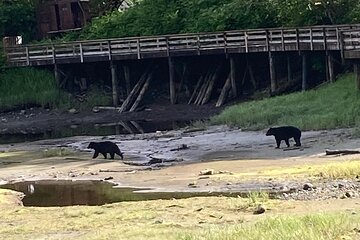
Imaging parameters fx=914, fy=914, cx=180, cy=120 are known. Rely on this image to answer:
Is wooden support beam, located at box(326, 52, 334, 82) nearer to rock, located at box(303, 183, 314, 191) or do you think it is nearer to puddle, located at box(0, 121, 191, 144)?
puddle, located at box(0, 121, 191, 144)

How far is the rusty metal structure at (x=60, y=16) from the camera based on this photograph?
2308 inches

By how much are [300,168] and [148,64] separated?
25.8m

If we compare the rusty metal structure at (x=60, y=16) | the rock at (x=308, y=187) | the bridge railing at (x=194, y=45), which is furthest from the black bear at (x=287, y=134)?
the rusty metal structure at (x=60, y=16)

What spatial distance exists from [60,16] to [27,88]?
11.4 m

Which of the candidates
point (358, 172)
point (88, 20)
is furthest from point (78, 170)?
point (88, 20)

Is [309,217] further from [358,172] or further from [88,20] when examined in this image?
[88,20]

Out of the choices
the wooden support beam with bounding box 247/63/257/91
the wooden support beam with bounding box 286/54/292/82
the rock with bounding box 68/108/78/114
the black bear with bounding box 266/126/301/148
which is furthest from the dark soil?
the black bear with bounding box 266/126/301/148

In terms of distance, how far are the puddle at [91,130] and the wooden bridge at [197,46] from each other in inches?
155

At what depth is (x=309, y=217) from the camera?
13070 mm

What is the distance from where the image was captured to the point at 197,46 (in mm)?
42938

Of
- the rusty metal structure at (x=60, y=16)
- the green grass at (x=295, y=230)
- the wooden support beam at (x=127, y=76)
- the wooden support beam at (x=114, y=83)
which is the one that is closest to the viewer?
the green grass at (x=295, y=230)

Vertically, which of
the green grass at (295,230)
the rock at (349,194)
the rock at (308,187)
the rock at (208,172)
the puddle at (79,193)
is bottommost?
the puddle at (79,193)

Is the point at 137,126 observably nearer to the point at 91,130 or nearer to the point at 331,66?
the point at 91,130

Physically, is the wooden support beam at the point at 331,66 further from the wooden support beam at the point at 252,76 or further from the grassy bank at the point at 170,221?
the grassy bank at the point at 170,221
